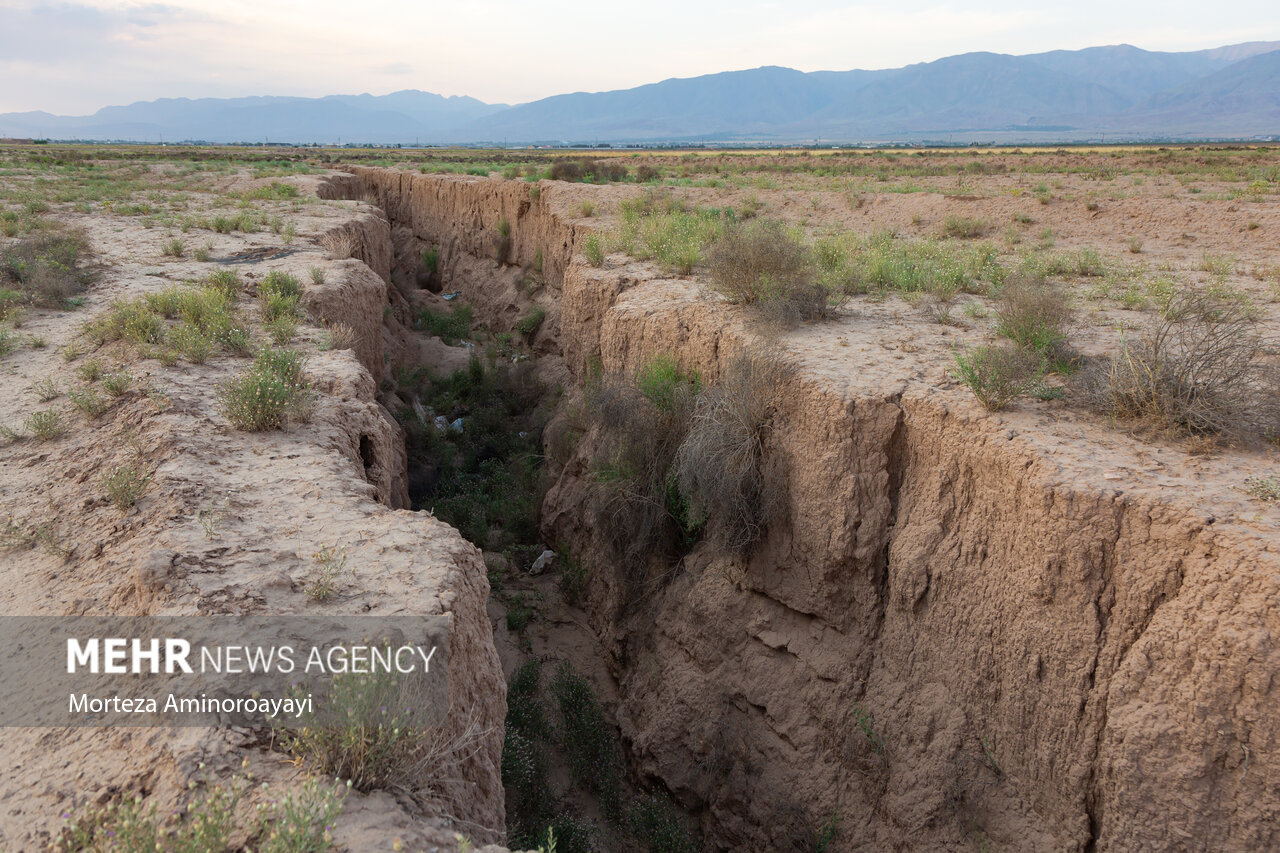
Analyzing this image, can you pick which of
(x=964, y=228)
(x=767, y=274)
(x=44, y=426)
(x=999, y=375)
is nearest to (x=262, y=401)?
(x=44, y=426)

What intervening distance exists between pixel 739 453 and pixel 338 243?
31.4 ft

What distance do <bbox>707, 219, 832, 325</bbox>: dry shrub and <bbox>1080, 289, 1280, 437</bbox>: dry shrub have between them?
316cm

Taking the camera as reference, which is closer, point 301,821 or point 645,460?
point 301,821

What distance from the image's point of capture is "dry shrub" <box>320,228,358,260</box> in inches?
498

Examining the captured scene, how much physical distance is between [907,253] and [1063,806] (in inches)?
341

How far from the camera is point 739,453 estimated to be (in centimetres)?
669

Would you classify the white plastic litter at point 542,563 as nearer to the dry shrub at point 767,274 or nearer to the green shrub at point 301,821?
the dry shrub at point 767,274

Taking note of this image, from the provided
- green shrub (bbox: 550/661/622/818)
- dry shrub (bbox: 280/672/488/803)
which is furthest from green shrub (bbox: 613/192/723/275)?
dry shrub (bbox: 280/672/488/803)

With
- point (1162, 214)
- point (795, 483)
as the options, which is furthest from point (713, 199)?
point (795, 483)

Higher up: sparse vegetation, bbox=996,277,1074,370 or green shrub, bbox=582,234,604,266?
green shrub, bbox=582,234,604,266

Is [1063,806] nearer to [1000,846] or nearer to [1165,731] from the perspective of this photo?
[1000,846]

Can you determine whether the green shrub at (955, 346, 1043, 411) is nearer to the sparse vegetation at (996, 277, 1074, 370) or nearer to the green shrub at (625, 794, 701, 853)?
the sparse vegetation at (996, 277, 1074, 370)

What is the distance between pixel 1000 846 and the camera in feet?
16.2

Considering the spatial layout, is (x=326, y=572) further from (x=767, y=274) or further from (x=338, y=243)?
(x=338, y=243)
